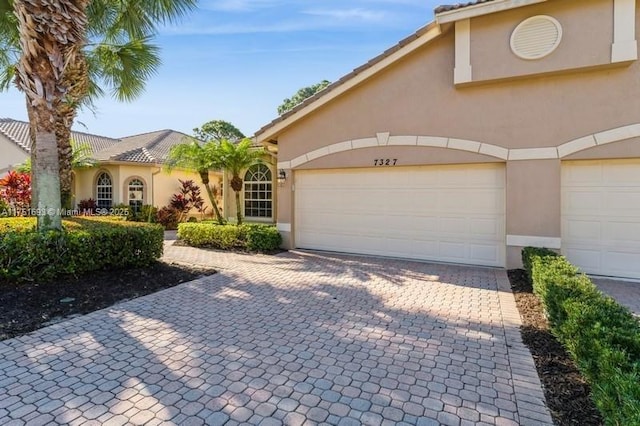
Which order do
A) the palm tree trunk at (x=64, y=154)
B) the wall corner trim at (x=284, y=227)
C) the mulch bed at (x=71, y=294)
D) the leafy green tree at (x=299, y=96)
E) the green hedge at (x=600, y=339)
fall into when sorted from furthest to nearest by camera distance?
the leafy green tree at (x=299, y=96)
the wall corner trim at (x=284, y=227)
the palm tree trunk at (x=64, y=154)
the mulch bed at (x=71, y=294)
the green hedge at (x=600, y=339)

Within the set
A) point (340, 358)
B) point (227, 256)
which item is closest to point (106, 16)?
point (227, 256)

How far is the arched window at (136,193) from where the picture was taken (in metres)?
18.4

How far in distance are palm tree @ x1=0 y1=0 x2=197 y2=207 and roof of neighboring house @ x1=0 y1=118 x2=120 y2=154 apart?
11418mm

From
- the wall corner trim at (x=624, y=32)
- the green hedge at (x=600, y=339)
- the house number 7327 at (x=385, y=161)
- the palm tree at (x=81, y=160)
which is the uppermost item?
the wall corner trim at (x=624, y=32)

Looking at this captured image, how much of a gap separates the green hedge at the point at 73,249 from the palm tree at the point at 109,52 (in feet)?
11.9

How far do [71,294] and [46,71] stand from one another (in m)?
4.70

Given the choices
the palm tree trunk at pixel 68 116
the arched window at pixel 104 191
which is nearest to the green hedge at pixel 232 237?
the palm tree trunk at pixel 68 116

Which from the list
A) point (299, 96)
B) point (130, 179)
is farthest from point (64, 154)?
point (299, 96)

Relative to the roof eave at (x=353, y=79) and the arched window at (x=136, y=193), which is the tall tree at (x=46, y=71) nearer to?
the roof eave at (x=353, y=79)

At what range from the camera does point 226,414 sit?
308cm

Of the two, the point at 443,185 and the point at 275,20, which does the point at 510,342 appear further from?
the point at 275,20

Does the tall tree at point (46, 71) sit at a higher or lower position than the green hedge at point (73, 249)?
higher

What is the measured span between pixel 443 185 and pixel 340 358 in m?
6.48

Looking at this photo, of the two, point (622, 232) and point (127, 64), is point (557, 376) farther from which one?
point (127, 64)
